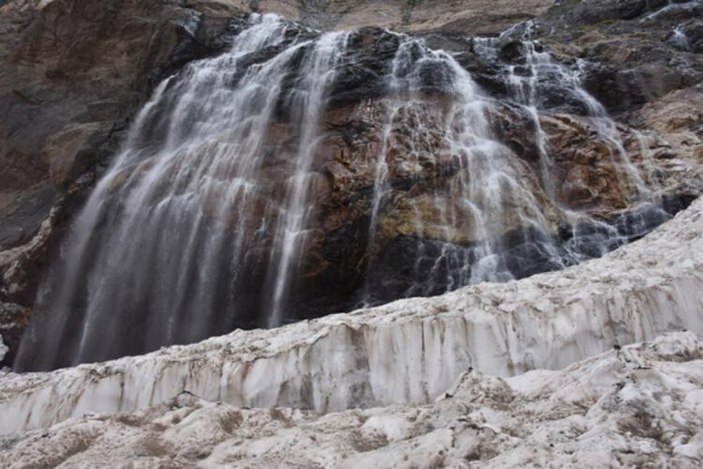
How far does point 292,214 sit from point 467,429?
425 inches

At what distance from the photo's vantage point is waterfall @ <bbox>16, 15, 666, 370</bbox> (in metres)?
13.0

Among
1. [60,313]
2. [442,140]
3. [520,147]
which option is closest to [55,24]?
[60,313]

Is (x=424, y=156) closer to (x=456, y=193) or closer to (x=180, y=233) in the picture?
(x=456, y=193)

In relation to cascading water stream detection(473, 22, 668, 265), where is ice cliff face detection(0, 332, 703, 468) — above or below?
below

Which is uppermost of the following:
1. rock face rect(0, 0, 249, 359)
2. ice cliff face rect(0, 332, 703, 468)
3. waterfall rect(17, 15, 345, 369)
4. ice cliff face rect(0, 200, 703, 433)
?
rock face rect(0, 0, 249, 359)

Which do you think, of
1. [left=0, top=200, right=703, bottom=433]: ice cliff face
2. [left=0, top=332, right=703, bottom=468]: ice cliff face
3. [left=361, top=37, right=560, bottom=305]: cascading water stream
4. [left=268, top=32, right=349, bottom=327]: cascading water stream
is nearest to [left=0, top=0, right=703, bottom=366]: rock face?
[left=361, top=37, right=560, bottom=305]: cascading water stream

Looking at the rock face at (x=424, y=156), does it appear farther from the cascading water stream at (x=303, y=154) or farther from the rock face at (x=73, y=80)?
the cascading water stream at (x=303, y=154)

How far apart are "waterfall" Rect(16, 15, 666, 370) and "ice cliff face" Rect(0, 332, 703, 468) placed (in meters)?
7.03

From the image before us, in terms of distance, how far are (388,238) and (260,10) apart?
1111 inches

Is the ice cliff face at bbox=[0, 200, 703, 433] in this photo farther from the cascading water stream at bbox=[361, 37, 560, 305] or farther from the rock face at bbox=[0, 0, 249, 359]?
the rock face at bbox=[0, 0, 249, 359]

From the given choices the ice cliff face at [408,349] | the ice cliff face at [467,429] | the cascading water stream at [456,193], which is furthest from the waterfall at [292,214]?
the ice cliff face at [467,429]

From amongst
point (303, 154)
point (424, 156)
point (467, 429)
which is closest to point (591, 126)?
point (424, 156)

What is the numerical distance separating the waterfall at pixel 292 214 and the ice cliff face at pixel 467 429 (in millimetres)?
7029

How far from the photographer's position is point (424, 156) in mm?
14664
